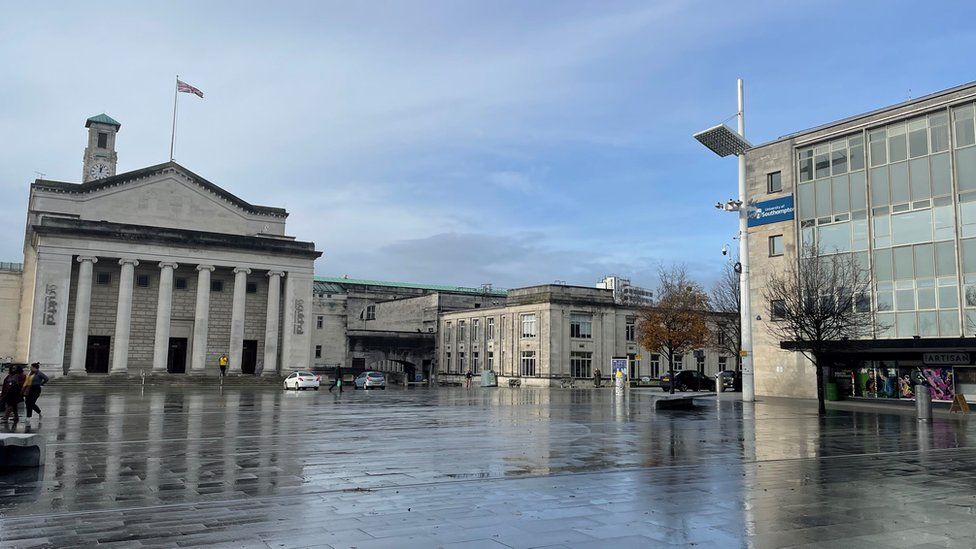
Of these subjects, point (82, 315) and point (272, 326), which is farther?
point (272, 326)

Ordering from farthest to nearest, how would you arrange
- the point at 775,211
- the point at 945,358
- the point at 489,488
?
the point at 775,211 → the point at 945,358 → the point at 489,488

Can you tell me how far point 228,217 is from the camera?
66375 millimetres

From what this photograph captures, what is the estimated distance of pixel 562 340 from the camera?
214ft

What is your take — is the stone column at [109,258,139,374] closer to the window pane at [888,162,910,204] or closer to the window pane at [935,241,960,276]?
the window pane at [888,162,910,204]

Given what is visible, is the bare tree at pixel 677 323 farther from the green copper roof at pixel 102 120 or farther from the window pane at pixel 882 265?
the green copper roof at pixel 102 120

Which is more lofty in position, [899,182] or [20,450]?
[899,182]

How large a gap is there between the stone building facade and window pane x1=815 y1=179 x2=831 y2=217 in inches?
1111

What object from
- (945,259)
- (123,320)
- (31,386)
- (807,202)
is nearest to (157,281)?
(123,320)

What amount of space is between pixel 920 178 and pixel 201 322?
54893mm

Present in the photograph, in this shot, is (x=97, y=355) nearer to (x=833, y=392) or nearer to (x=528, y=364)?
(x=528, y=364)

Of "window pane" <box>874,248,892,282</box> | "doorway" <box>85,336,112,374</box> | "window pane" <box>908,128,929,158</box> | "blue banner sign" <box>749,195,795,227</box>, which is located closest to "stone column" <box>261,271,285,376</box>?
"doorway" <box>85,336,112,374</box>

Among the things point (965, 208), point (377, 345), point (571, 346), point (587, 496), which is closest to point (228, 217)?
point (377, 345)

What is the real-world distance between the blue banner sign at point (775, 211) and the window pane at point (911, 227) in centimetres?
590

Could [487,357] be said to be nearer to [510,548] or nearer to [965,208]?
[965,208]
